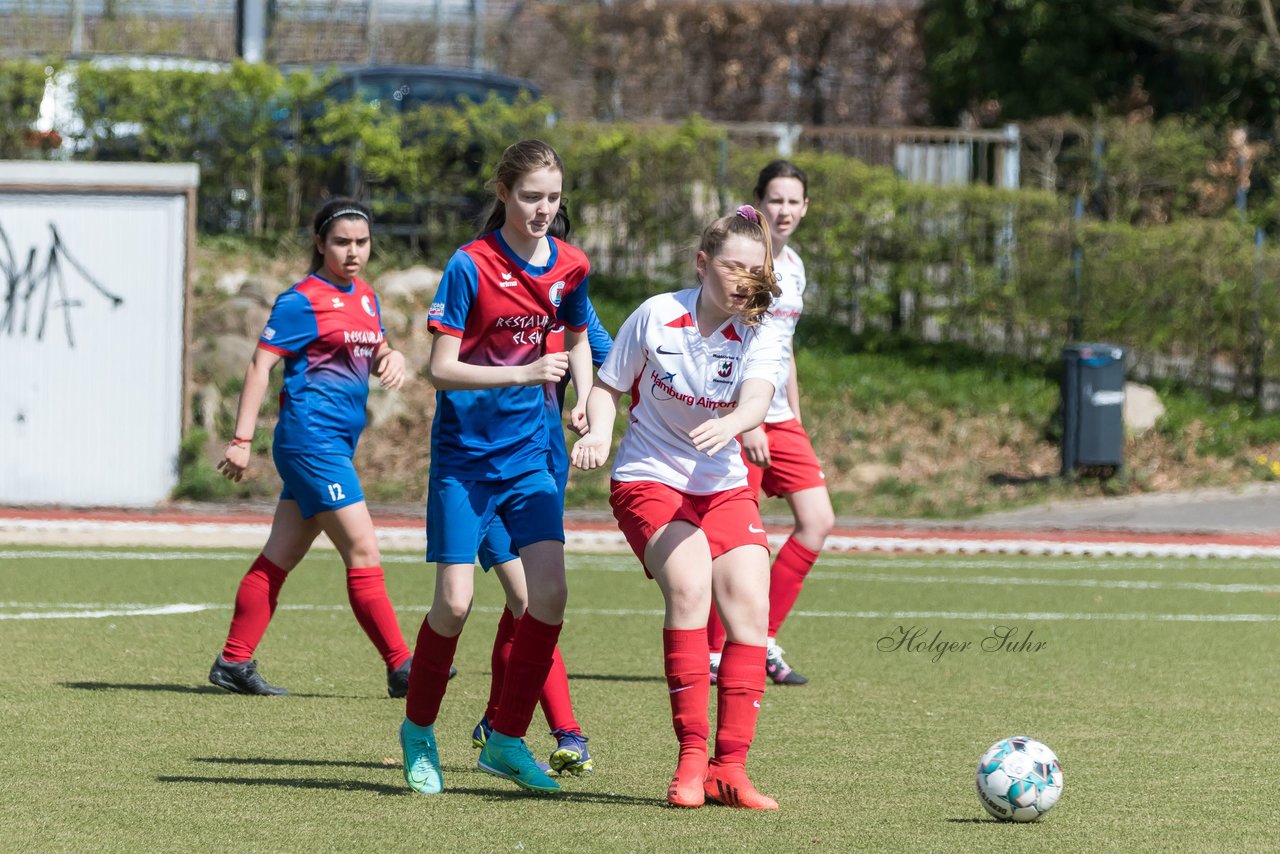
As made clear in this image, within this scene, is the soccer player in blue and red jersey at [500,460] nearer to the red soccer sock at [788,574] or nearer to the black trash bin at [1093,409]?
the red soccer sock at [788,574]

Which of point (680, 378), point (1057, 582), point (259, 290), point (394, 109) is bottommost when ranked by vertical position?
point (1057, 582)

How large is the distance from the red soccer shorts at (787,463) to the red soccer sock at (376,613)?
177 cm

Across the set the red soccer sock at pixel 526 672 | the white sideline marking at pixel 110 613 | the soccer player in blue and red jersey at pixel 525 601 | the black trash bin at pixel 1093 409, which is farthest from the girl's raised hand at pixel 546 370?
the black trash bin at pixel 1093 409

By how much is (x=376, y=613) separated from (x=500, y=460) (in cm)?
196

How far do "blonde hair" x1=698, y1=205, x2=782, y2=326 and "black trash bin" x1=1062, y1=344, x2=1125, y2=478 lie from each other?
37.1 ft

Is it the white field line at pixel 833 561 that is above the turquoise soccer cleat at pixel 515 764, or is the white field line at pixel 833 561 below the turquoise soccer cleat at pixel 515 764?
below

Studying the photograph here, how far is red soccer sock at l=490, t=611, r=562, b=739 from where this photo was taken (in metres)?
5.86

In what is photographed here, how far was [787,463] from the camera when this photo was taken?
8.48 metres

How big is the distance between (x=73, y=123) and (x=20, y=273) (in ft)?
12.9

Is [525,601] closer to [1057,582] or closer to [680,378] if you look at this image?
[680,378]

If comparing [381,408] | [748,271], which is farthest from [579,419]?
[381,408]

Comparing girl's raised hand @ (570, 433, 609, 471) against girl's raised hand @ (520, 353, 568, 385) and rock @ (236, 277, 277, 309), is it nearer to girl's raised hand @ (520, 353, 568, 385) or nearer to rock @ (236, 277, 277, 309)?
girl's raised hand @ (520, 353, 568, 385)

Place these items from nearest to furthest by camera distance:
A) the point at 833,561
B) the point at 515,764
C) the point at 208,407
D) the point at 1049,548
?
the point at 515,764, the point at 833,561, the point at 1049,548, the point at 208,407

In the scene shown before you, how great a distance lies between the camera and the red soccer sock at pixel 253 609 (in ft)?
25.2
